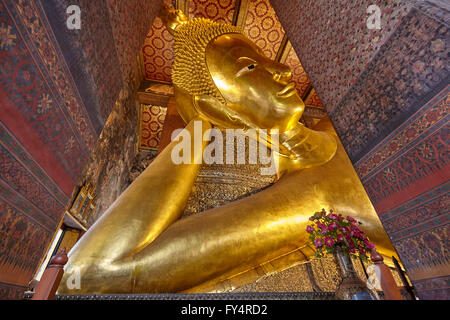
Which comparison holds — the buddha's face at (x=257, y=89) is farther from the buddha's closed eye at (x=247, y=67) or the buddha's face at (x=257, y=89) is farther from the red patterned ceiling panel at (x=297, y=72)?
the red patterned ceiling panel at (x=297, y=72)

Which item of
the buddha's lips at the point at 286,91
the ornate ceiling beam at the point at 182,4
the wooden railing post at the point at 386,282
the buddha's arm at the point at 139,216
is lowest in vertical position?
the wooden railing post at the point at 386,282

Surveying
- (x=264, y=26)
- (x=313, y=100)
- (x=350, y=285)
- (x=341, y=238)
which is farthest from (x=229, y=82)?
(x=313, y=100)

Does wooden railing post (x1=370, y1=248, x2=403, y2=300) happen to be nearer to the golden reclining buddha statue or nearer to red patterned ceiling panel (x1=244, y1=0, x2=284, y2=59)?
the golden reclining buddha statue

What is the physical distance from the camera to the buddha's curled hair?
228 cm

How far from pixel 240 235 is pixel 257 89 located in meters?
1.26

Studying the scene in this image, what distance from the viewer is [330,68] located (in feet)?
4.93

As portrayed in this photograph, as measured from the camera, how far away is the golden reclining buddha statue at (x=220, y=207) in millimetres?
1288

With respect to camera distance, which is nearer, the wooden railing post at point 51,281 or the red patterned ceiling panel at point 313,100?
the wooden railing post at point 51,281

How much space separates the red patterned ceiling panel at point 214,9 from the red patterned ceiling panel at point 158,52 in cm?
50

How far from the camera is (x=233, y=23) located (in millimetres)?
3543

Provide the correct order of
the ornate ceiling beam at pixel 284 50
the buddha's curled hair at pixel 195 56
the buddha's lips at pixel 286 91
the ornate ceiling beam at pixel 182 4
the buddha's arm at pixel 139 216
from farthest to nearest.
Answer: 1. the ornate ceiling beam at pixel 284 50
2. the ornate ceiling beam at pixel 182 4
3. the buddha's curled hair at pixel 195 56
4. the buddha's lips at pixel 286 91
5. the buddha's arm at pixel 139 216

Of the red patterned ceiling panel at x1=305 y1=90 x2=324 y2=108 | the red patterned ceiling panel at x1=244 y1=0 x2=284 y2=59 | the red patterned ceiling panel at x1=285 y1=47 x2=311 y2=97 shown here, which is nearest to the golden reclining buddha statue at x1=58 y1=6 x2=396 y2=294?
the red patterned ceiling panel at x1=244 y1=0 x2=284 y2=59

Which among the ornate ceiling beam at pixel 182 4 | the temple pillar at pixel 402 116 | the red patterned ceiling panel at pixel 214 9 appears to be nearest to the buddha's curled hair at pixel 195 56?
the ornate ceiling beam at pixel 182 4

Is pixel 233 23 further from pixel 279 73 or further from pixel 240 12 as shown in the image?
pixel 279 73
